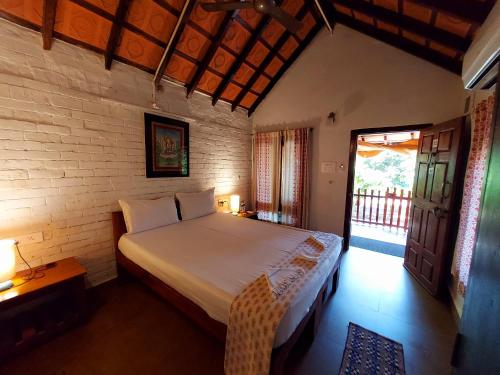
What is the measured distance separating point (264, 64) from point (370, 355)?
155 inches

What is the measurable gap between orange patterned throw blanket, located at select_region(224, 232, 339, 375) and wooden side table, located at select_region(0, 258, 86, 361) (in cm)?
147

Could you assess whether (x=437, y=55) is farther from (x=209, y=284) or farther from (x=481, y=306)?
(x=209, y=284)

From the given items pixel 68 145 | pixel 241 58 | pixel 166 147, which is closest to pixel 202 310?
pixel 68 145

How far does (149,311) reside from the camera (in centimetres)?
195

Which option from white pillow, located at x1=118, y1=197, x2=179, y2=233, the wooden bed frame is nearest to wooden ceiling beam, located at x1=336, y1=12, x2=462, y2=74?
the wooden bed frame

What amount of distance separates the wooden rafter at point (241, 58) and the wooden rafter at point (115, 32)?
5.04 ft

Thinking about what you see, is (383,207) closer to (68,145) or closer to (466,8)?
(466,8)

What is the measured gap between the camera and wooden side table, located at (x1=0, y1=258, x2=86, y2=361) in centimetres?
147

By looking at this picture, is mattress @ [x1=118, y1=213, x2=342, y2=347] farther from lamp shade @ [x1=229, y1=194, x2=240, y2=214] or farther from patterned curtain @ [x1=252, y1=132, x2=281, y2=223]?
patterned curtain @ [x1=252, y1=132, x2=281, y2=223]

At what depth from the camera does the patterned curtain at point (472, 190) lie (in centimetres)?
170

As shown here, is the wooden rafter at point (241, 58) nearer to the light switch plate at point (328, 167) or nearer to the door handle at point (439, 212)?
→ the light switch plate at point (328, 167)

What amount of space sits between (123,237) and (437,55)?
14.1 feet

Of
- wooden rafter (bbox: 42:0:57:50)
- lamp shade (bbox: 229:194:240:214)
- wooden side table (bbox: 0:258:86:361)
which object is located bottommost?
wooden side table (bbox: 0:258:86:361)

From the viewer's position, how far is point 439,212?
2.19 m
